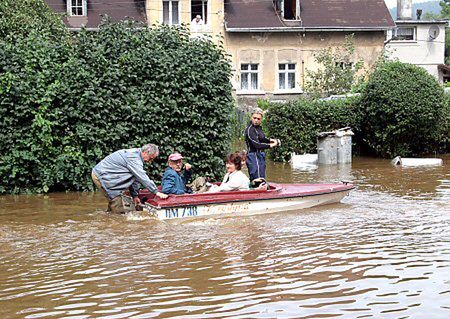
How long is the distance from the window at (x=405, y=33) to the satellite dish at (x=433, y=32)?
1.06 meters

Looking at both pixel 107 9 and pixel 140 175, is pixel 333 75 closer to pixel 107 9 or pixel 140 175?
pixel 107 9

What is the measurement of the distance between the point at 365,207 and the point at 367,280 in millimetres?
5672

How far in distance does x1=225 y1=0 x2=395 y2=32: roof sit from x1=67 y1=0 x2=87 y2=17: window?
7545mm

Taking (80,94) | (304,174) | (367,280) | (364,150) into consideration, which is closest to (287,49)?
(364,150)

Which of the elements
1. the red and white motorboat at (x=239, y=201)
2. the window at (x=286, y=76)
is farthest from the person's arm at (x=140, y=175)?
the window at (x=286, y=76)

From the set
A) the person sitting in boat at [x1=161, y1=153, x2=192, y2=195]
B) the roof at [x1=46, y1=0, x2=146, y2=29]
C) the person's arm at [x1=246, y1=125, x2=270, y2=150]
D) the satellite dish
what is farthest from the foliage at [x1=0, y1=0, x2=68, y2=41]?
the satellite dish

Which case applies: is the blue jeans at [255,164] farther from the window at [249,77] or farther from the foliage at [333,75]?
the window at [249,77]

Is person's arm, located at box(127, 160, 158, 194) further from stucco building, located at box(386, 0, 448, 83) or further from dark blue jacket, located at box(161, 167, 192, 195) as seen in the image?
stucco building, located at box(386, 0, 448, 83)

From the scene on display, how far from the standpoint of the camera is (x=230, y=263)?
938 centimetres

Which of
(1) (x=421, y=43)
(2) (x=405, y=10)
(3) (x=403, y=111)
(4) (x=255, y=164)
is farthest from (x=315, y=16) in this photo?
(4) (x=255, y=164)

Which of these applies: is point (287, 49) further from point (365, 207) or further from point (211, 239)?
point (211, 239)

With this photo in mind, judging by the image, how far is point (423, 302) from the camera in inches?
297

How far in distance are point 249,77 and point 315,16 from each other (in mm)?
4936

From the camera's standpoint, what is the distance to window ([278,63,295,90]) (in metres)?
40.1
